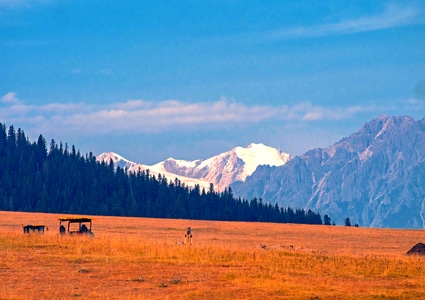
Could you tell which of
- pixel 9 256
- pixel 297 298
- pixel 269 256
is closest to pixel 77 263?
pixel 9 256

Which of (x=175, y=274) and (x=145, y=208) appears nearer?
(x=175, y=274)

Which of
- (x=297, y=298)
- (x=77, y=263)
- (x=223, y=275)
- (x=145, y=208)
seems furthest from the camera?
(x=145, y=208)

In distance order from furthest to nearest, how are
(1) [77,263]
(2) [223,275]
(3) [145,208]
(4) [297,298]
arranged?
1. (3) [145,208]
2. (1) [77,263]
3. (2) [223,275]
4. (4) [297,298]

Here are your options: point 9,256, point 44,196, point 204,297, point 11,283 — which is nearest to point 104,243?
point 9,256

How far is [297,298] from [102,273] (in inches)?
404

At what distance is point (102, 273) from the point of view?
35.0 metres

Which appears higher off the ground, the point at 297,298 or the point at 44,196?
the point at 44,196

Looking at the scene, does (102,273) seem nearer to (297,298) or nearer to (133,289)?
(133,289)

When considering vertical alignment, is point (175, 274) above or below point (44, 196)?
below

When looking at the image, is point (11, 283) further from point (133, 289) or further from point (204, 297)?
point (204, 297)

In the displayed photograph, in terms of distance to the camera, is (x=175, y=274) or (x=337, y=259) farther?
(x=337, y=259)

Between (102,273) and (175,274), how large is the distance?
3370 millimetres

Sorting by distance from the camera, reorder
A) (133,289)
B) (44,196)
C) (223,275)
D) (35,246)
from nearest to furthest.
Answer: (133,289), (223,275), (35,246), (44,196)

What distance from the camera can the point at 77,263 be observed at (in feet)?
127
